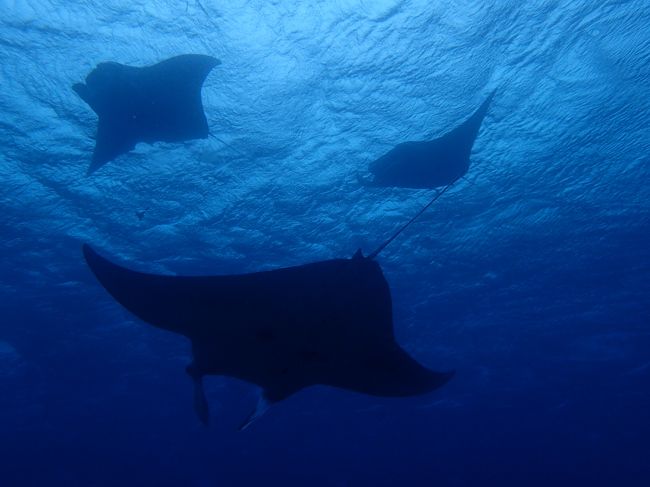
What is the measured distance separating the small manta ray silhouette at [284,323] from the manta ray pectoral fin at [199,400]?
0.01 m

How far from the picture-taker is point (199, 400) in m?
4.91

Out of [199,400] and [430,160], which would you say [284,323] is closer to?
[199,400]

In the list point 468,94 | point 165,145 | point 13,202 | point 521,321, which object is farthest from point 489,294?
point 13,202

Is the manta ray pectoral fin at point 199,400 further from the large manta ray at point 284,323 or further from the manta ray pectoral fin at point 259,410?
the manta ray pectoral fin at point 259,410

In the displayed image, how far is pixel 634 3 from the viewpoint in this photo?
911 centimetres

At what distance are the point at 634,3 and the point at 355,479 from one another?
49763mm

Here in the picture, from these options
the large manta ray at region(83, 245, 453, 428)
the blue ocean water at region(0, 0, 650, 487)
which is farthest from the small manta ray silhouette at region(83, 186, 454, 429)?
the blue ocean water at region(0, 0, 650, 487)

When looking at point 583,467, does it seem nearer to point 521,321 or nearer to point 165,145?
point 521,321

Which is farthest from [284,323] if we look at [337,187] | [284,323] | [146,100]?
[337,187]

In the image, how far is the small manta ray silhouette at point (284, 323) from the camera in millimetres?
4797

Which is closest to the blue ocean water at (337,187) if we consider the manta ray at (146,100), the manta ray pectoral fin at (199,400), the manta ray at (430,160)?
the manta ray at (146,100)

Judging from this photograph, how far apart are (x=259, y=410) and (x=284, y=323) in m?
0.92

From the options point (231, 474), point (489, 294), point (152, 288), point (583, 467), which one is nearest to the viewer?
point (152, 288)

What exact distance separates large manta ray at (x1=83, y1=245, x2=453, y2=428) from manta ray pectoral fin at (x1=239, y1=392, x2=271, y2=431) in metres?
0.01
